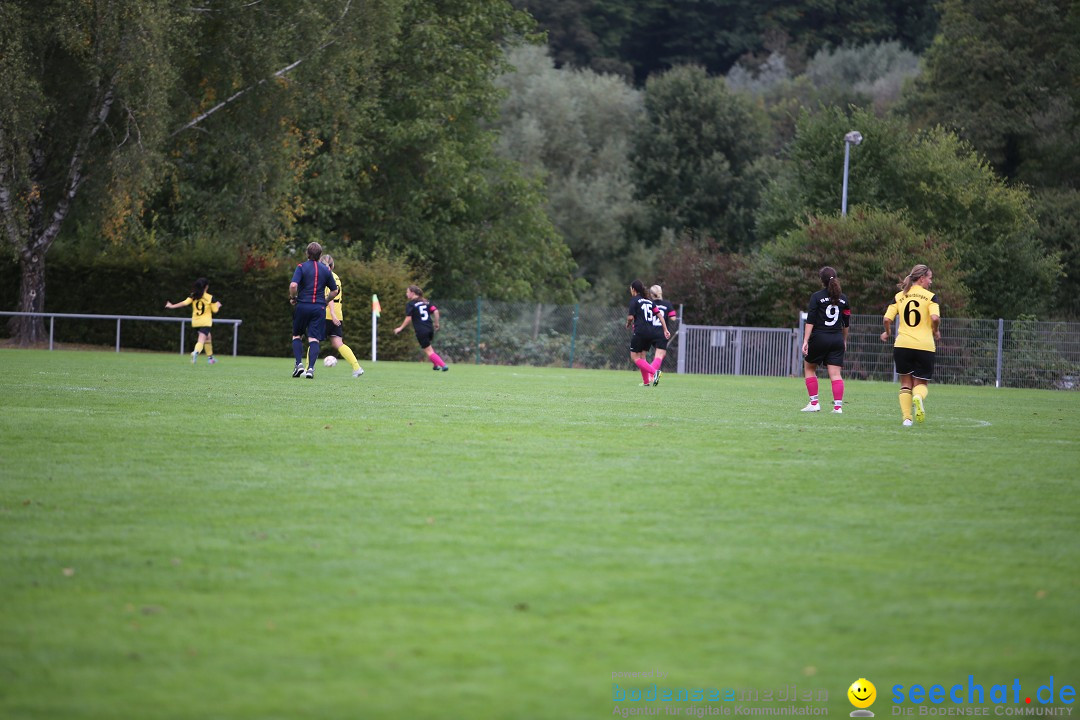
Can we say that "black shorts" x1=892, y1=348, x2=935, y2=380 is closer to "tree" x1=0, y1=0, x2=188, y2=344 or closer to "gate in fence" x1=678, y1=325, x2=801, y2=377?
"gate in fence" x1=678, y1=325, x2=801, y2=377

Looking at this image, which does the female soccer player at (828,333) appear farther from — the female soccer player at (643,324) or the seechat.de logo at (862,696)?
the seechat.de logo at (862,696)

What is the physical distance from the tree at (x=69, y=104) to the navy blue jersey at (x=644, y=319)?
1514 cm

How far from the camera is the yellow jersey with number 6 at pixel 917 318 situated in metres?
14.5

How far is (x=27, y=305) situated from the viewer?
33.9m

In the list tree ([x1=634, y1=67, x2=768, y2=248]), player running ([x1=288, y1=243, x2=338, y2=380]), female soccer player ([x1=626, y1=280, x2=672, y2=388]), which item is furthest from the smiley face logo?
tree ([x1=634, y1=67, x2=768, y2=248])

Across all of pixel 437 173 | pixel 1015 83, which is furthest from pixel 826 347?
pixel 1015 83

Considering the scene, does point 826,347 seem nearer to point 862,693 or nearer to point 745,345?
point 862,693

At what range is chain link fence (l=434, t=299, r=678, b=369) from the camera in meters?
38.4

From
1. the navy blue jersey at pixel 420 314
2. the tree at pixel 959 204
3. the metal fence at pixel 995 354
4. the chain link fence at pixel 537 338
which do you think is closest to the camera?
the navy blue jersey at pixel 420 314

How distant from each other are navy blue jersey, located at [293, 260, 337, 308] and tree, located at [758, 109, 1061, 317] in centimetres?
2625

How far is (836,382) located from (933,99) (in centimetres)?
4152

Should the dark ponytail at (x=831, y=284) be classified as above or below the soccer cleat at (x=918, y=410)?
above

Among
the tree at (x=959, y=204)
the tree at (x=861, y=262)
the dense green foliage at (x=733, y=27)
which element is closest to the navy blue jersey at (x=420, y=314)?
the tree at (x=861, y=262)

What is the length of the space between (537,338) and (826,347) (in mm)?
22647
